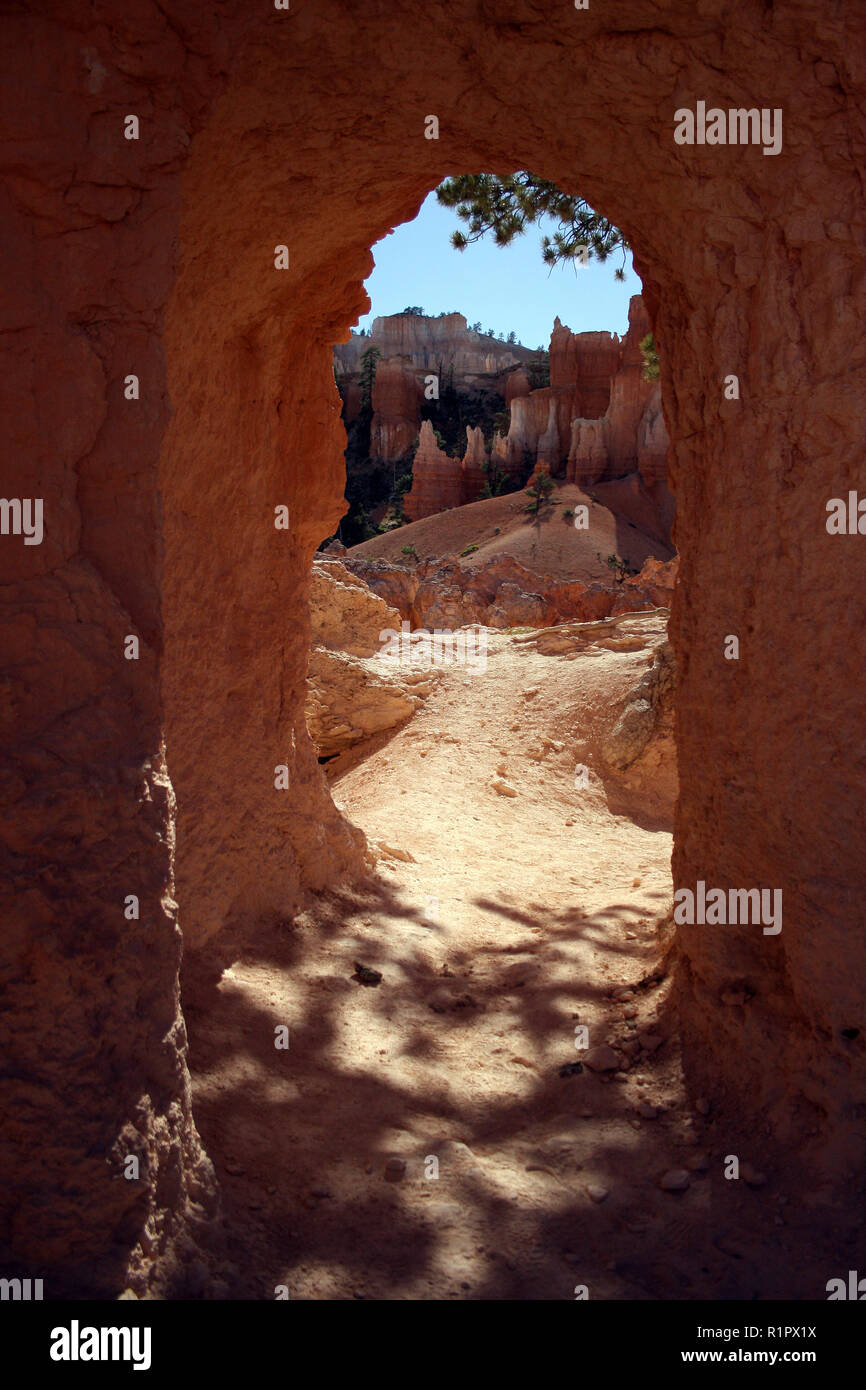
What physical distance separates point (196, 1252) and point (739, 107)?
396 centimetres

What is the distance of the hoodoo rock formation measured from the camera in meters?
2.32

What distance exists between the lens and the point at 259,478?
4.69 meters

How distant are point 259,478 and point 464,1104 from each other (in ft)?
10.3

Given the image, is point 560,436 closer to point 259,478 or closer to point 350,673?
point 350,673

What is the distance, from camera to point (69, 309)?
250 centimetres

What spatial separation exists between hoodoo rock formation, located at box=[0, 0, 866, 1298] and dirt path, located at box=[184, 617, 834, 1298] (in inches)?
11.1

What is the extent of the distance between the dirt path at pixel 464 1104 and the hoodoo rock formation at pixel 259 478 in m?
0.28

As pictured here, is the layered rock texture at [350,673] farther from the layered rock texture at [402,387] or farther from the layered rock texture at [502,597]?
the layered rock texture at [402,387]

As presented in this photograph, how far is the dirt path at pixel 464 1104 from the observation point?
8.67ft

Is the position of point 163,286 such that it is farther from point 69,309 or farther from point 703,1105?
point 703,1105

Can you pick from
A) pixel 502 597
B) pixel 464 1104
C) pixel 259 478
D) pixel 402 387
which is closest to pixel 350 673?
pixel 259 478

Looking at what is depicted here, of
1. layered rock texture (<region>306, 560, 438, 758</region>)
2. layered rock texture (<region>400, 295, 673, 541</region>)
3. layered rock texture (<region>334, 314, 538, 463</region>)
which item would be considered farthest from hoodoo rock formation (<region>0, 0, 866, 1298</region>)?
layered rock texture (<region>334, 314, 538, 463</region>)

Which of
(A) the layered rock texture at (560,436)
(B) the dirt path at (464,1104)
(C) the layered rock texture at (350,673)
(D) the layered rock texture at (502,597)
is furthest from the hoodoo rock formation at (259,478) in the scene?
(A) the layered rock texture at (560,436)
